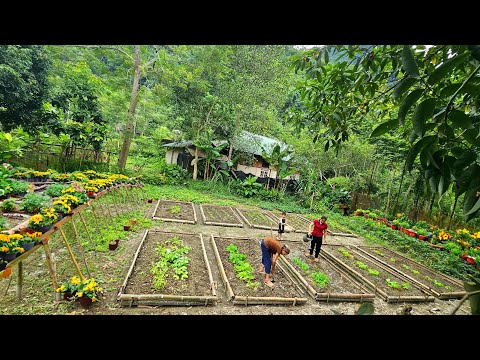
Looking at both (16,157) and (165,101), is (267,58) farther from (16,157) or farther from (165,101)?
(16,157)

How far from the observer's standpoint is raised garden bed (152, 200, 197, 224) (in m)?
7.72

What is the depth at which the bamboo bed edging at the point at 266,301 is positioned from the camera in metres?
3.88

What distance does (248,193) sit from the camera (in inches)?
534

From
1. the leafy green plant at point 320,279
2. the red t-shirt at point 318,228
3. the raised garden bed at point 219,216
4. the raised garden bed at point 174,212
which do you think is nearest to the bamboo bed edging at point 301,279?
the leafy green plant at point 320,279

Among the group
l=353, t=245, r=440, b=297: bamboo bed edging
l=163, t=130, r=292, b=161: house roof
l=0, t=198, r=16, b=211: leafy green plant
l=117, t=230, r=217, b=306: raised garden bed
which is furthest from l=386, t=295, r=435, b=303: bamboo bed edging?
l=163, t=130, r=292, b=161: house roof

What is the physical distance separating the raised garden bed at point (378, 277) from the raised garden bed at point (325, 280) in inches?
6.7

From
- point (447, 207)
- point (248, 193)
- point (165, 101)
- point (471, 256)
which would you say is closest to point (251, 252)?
point (471, 256)

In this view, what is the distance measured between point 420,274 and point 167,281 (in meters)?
6.10

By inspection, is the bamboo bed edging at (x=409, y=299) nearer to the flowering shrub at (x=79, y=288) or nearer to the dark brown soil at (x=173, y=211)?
the flowering shrub at (x=79, y=288)

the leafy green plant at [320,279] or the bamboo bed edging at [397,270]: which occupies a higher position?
the bamboo bed edging at [397,270]

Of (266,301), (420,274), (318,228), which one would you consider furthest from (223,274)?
(420,274)

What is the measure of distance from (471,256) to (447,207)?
142 inches

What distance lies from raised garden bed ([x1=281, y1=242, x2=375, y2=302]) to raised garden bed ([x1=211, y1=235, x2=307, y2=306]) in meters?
0.18

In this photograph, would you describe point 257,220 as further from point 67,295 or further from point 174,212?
point 67,295
